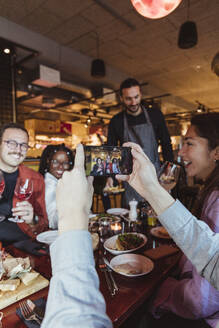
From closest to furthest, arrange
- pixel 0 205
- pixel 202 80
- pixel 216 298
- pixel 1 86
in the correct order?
pixel 216 298 < pixel 0 205 < pixel 1 86 < pixel 202 80

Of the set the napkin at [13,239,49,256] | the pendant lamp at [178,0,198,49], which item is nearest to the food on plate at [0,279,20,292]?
the napkin at [13,239,49,256]

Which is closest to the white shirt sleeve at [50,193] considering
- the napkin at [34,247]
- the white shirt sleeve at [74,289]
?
the napkin at [34,247]

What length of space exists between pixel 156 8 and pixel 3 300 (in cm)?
183

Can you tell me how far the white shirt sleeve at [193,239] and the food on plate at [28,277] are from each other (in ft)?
1.92

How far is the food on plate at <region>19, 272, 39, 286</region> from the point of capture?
0.85 meters

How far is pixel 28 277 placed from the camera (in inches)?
34.2

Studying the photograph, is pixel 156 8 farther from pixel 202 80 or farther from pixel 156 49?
pixel 202 80

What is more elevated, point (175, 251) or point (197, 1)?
point (197, 1)

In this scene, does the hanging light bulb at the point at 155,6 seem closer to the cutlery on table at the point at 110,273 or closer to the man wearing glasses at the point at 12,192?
the man wearing glasses at the point at 12,192

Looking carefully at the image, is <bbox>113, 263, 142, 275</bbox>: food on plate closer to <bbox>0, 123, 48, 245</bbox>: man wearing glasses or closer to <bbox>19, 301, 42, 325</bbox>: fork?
<bbox>19, 301, 42, 325</bbox>: fork

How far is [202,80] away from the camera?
21.7 ft

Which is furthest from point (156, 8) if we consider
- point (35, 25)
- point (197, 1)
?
point (35, 25)

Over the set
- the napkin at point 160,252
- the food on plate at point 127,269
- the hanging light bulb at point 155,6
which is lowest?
the food on plate at point 127,269

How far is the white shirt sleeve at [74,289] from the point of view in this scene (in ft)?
1.37
